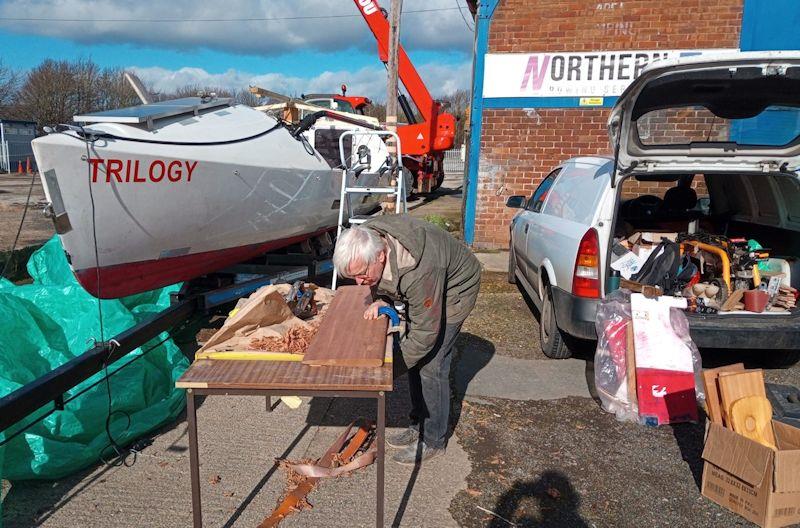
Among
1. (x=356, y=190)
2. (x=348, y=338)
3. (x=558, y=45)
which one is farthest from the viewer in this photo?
(x=558, y=45)

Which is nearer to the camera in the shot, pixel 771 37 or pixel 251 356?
pixel 251 356

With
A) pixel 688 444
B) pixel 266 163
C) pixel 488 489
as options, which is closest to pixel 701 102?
pixel 688 444

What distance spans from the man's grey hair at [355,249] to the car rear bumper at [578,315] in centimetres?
215

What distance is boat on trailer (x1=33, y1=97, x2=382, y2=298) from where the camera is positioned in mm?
3637

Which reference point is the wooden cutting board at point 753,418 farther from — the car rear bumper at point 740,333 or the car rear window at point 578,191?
the car rear window at point 578,191

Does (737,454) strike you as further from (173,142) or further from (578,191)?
(173,142)

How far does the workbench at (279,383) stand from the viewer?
7.86 ft

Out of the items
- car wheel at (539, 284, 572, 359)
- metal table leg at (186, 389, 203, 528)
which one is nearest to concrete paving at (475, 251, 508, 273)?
car wheel at (539, 284, 572, 359)

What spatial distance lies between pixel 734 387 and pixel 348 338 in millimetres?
2077

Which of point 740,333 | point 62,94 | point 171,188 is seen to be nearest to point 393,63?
point 171,188

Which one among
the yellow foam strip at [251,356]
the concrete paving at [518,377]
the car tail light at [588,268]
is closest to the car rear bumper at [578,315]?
the car tail light at [588,268]

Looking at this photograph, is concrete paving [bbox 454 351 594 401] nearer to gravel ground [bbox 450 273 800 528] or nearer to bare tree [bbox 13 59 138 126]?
gravel ground [bbox 450 273 800 528]

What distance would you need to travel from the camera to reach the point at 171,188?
4207mm

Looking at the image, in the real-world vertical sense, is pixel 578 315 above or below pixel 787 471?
above
